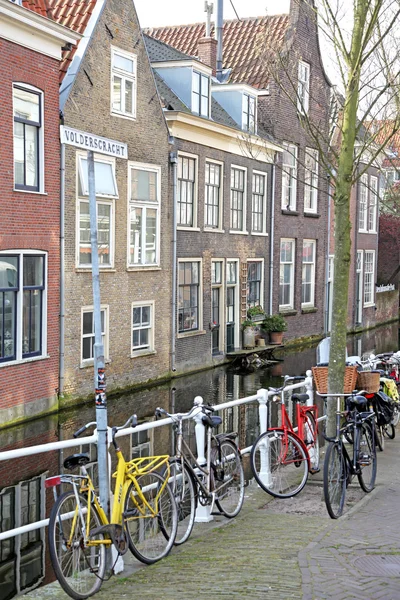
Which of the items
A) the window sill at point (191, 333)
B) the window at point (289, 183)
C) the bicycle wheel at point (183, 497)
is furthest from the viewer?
the window at point (289, 183)

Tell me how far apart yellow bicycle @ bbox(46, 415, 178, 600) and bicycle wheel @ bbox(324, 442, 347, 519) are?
1548mm

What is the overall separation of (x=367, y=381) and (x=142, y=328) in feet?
35.5

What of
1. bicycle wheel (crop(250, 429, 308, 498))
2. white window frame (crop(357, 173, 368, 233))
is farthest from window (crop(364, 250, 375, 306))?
bicycle wheel (crop(250, 429, 308, 498))

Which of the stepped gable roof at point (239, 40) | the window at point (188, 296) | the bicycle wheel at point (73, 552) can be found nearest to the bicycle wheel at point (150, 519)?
the bicycle wheel at point (73, 552)

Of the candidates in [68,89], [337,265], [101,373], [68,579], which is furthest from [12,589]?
[68,89]

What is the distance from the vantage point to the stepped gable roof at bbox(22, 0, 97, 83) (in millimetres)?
17156

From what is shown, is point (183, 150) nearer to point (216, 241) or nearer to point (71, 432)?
point (216, 241)

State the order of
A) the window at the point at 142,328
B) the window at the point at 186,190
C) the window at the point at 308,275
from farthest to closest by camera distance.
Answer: the window at the point at 308,275 → the window at the point at 186,190 → the window at the point at 142,328

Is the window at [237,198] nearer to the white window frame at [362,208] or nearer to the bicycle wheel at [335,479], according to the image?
the white window frame at [362,208]

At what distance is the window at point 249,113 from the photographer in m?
A: 26.6

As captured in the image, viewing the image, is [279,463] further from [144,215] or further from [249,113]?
[249,113]

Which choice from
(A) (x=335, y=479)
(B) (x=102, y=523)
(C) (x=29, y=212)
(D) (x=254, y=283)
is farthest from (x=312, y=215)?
(B) (x=102, y=523)

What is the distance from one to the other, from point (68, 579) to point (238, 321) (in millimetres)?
20881

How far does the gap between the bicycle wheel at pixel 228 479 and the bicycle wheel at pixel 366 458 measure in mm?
1265
